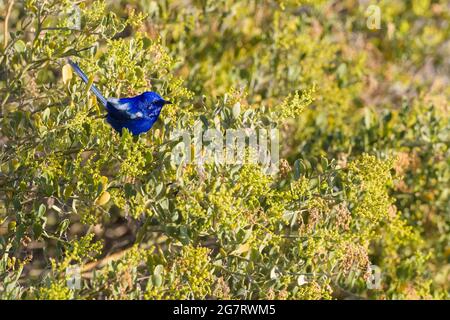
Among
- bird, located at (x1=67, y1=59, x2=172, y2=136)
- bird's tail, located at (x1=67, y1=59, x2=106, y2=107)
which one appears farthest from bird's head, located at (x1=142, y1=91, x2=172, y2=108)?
bird's tail, located at (x1=67, y1=59, x2=106, y2=107)

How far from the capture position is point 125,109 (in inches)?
131

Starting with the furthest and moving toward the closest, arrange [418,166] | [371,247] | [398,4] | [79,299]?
1. [398,4]
2. [418,166]
3. [371,247]
4. [79,299]

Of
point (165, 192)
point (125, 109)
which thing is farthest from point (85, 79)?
point (165, 192)

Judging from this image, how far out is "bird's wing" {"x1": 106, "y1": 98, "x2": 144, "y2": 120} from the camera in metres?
3.32

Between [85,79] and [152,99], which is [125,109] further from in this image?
[85,79]

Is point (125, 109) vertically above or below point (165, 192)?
above

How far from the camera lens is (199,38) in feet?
17.0

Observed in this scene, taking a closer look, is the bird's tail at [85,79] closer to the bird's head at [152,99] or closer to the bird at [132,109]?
the bird at [132,109]

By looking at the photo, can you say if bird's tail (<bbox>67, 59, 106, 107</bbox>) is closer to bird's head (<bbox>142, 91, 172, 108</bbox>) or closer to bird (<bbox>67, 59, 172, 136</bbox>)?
bird (<bbox>67, 59, 172, 136</bbox>)

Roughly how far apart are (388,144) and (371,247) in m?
0.55

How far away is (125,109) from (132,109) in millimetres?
25
